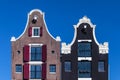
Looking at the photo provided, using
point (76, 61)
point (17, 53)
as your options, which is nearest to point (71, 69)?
point (76, 61)

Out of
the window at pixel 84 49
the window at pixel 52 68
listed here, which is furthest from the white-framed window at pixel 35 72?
the window at pixel 84 49

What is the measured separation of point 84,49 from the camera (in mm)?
80125

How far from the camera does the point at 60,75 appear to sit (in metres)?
79.8

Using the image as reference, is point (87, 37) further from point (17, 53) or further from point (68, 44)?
point (17, 53)

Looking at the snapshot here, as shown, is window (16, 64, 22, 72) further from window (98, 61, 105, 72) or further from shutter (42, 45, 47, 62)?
window (98, 61, 105, 72)

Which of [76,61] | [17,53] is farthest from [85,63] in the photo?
[17,53]

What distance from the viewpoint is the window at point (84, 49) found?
7994 cm

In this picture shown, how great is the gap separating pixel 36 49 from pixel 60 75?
402 centimetres

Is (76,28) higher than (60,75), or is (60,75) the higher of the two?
(76,28)

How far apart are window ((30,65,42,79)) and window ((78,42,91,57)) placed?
4739 mm

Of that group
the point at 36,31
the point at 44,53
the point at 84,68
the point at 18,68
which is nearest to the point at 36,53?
the point at 44,53

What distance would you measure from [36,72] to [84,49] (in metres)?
5.88

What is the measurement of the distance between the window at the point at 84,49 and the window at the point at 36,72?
4.74 meters

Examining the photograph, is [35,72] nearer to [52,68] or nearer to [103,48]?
[52,68]
